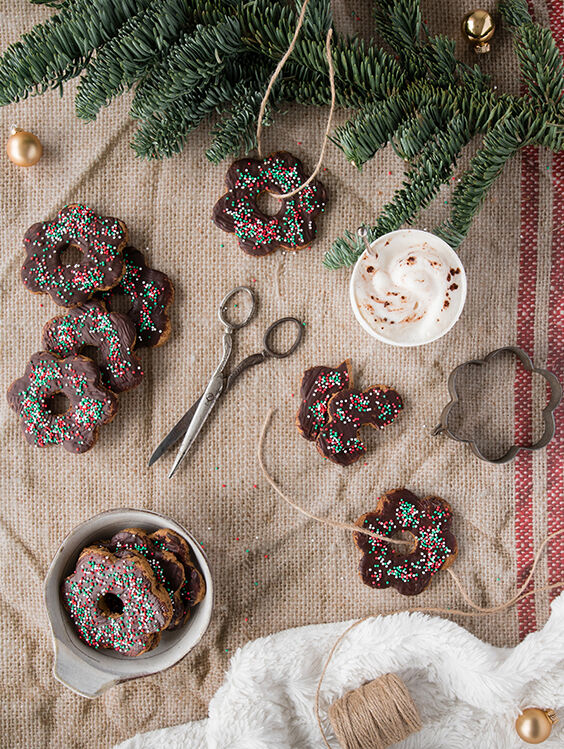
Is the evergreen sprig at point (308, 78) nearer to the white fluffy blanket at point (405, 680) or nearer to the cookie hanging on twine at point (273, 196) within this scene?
the cookie hanging on twine at point (273, 196)

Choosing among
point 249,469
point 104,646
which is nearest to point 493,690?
point 249,469

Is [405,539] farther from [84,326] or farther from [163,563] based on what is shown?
[84,326]

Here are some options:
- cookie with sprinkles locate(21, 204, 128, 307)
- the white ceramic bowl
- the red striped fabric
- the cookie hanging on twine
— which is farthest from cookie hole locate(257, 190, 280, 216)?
the white ceramic bowl

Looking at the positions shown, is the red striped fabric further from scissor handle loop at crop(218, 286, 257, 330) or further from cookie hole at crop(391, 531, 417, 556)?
scissor handle loop at crop(218, 286, 257, 330)

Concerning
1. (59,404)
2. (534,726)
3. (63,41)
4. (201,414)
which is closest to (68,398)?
(59,404)

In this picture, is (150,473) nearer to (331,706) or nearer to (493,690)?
(331,706)

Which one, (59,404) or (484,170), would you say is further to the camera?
(59,404)
